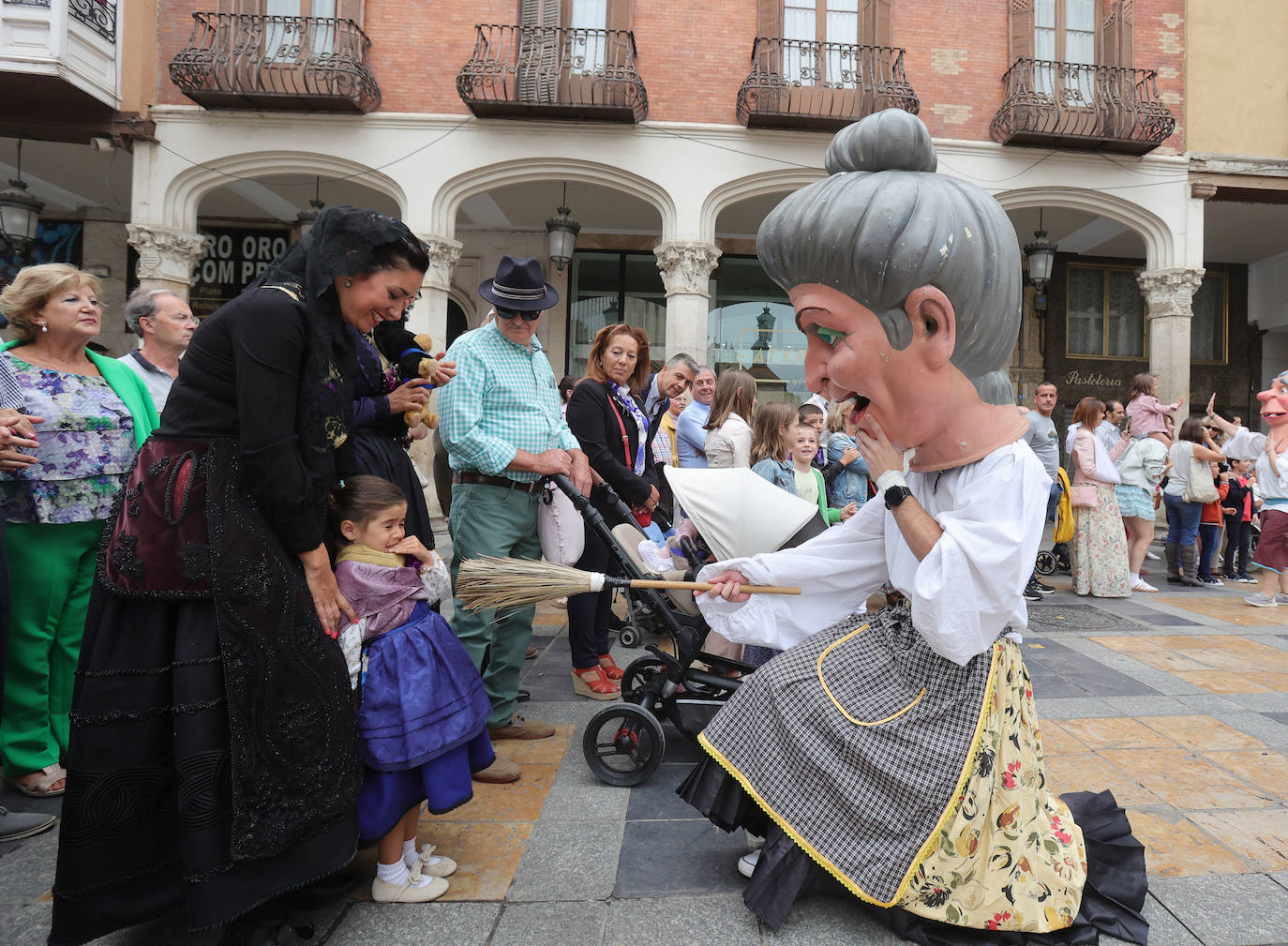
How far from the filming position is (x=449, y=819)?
8.87 ft

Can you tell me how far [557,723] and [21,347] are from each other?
2.67 m

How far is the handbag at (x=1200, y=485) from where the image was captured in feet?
26.2

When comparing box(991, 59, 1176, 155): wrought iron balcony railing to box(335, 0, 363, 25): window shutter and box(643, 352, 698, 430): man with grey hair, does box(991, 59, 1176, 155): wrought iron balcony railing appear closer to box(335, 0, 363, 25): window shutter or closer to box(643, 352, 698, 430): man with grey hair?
box(643, 352, 698, 430): man with grey hair

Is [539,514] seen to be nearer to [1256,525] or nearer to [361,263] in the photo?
[361,263]

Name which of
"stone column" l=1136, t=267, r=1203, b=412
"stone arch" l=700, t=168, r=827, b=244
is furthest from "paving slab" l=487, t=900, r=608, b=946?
"stone column" l=1136, t=267, r=1203, b=412

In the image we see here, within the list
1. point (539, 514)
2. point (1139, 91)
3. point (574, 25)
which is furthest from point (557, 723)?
point (1139, 91)

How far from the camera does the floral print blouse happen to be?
2914 mm

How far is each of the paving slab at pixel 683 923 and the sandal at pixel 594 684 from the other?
6.15 feet

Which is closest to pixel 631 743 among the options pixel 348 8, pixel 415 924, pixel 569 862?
pixel 569 862

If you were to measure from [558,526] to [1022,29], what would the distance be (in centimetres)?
1183

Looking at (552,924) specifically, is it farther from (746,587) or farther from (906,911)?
(746,587)

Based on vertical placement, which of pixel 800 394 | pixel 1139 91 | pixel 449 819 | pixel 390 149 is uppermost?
pixel 1139 91

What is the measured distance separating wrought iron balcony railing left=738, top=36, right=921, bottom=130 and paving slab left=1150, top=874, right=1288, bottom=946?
33.6 ft

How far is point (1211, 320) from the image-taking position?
15.4 metres
